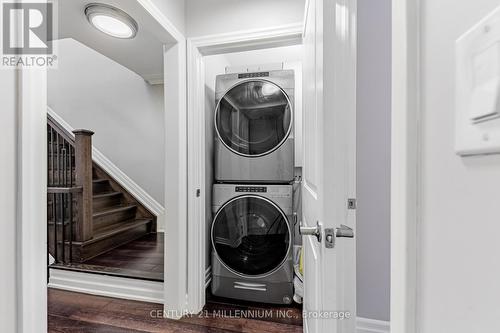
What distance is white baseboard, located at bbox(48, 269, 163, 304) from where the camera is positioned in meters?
1.96

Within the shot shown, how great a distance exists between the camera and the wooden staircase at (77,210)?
2.38 m

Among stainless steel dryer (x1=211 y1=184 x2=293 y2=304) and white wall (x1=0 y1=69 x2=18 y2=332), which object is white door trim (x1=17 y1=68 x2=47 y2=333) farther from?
stainless steel dryer (x1=211 y1=184 x2=293 y2=304)

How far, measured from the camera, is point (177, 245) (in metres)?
1.72

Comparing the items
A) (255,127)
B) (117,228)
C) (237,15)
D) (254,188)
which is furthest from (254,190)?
(117,228)

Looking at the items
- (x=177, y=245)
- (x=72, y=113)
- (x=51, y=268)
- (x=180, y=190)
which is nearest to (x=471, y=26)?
(x=180, y=190)

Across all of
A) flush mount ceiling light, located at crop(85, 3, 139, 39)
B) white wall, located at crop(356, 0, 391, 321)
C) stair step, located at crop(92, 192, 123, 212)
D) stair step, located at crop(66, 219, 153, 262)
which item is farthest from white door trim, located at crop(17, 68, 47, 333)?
stair step, located at crop(92, 192, 123, 212)

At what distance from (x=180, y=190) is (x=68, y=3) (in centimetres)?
139

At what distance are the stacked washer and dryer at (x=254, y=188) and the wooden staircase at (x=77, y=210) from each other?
1.37 metres

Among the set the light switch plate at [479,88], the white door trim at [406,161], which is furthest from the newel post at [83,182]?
the light switch plate at [479,88]

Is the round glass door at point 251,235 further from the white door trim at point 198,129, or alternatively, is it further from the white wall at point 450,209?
the white wall at point 450,209

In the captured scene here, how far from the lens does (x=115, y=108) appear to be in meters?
3.65

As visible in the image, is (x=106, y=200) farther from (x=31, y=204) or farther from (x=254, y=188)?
(x=31, y=204)

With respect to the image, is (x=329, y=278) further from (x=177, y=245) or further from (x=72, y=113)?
(x=72, y=113)

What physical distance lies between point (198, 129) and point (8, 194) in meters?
1.21
